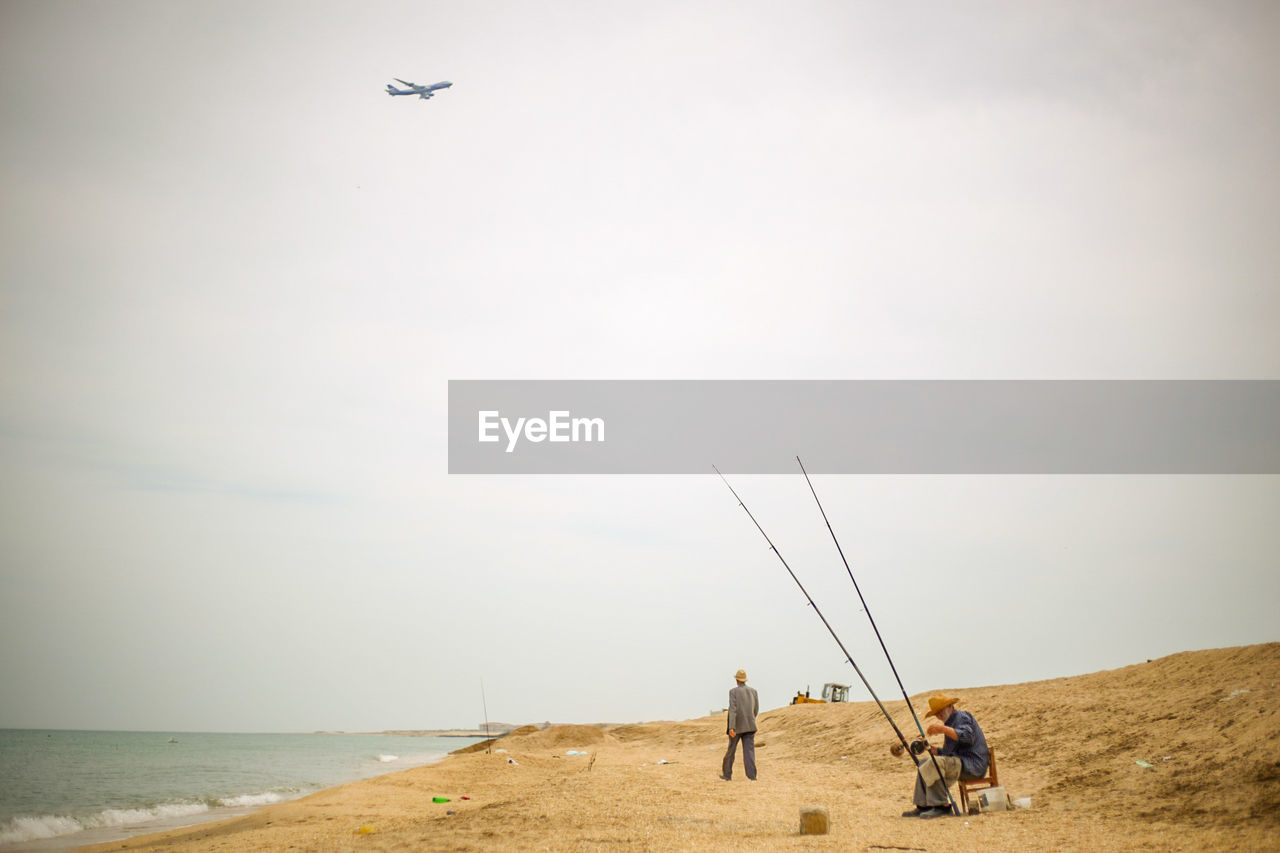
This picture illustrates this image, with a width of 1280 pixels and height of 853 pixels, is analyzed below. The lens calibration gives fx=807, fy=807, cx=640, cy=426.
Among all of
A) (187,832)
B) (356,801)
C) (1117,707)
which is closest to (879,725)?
(1117,707)

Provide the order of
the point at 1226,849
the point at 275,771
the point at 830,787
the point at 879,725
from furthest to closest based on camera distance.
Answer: the point at 275,771 < the point at 879,725 < the point at 830,787 < the point at 1226,849

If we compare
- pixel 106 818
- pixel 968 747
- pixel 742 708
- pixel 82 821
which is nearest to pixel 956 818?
pixel 968 747

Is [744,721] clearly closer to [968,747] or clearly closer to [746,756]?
[746,756]

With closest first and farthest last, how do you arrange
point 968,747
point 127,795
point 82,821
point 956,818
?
point 956,818 → point 968,747 → point 82,821 → point 127,795

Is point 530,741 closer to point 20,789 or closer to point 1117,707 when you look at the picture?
point 20,789

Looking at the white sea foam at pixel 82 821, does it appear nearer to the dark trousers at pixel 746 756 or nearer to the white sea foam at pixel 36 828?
the white sea foam at pixel 36 828

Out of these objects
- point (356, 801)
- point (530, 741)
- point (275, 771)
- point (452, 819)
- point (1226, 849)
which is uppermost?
point (1226, 849)

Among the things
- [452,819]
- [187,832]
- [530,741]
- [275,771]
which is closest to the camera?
[452,819]

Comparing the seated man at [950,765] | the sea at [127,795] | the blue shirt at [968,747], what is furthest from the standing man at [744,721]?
the sea at [127,795]
